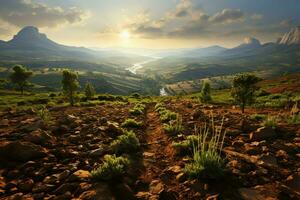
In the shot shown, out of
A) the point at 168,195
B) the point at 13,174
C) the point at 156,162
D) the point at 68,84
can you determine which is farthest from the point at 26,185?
the point at 68,84

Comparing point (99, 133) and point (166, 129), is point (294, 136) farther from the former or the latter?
point (99, 133)

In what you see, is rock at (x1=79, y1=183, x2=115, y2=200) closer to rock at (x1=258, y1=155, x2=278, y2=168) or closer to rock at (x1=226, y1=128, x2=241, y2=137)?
rock at (x1=258, y1=155, x2=278, y2=168)

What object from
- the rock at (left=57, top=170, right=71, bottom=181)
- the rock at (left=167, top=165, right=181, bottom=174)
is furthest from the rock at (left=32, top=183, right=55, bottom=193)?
the rock at (left=167, top=165, right=181, bottom=174)

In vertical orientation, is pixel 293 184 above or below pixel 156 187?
above

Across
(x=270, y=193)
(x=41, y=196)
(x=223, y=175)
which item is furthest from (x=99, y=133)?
(x=270, y=193)

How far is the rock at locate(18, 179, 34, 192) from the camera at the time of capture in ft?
25.1

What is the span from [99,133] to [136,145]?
3758mm

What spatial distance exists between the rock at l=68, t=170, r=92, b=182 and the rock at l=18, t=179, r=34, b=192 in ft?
3.80

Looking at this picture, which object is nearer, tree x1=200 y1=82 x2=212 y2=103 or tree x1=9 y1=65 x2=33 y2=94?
tree x1=200 y1=82 x2=212 y2=103

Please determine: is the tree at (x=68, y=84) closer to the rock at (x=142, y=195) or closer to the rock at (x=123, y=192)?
the rock at (x=123, y=192)

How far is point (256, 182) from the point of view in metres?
7.42

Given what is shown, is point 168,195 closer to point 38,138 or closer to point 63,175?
point 63,175

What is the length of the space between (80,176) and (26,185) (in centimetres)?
163

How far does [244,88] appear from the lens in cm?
3503
